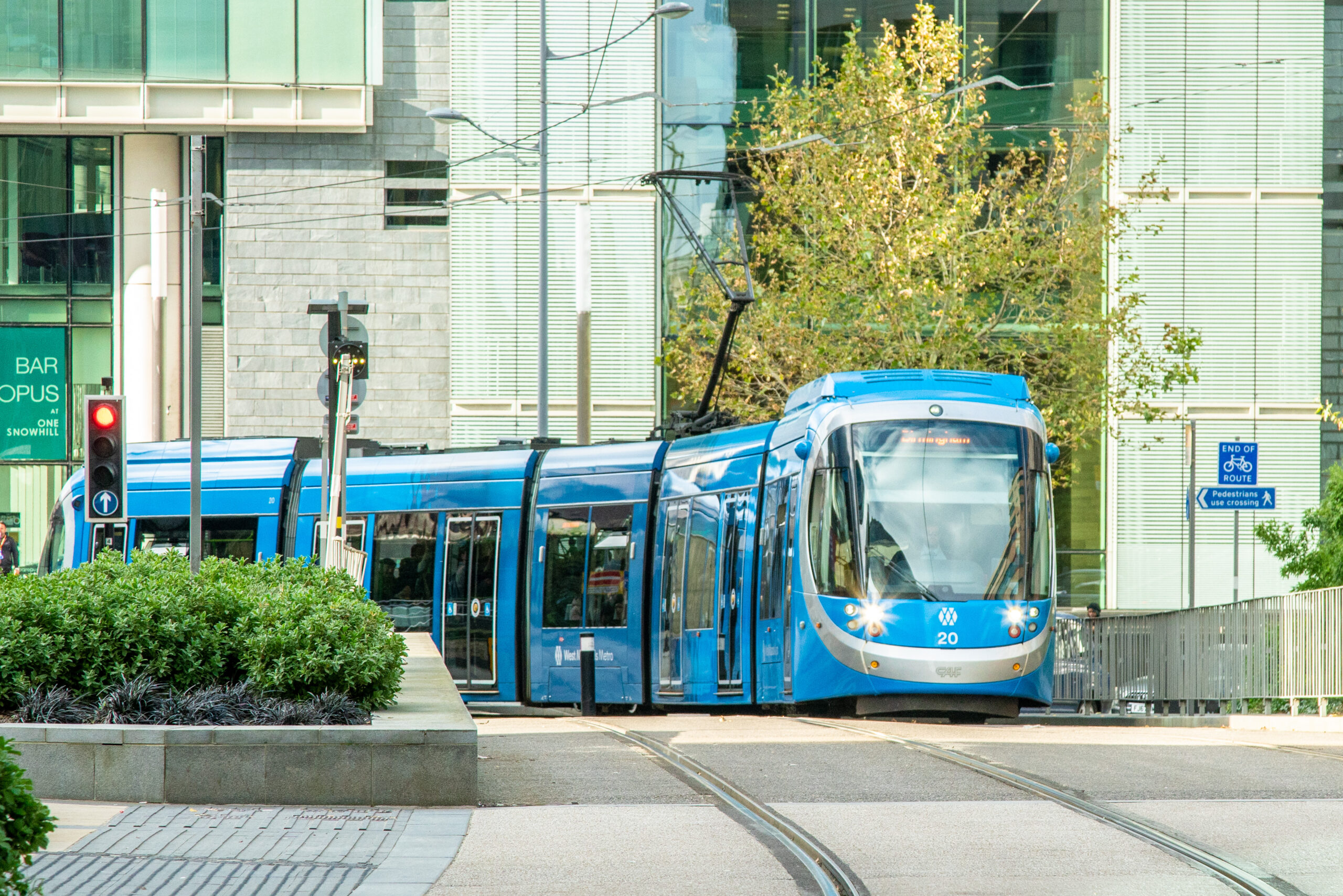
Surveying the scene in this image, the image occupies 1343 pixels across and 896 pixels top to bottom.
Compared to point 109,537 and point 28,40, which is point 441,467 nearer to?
point 109,537

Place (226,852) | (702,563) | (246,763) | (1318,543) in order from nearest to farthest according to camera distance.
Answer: (226,852), (246,763), (702,563), (1318,543)

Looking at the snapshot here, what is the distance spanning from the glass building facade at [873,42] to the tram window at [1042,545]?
49.9 ft

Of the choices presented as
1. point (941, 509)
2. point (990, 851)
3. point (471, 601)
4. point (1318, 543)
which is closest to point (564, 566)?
point (471, 601)

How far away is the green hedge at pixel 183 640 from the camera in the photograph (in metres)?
9.73

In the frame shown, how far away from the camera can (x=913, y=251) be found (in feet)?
67.4

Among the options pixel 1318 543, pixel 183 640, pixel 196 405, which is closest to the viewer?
pixel 183 640

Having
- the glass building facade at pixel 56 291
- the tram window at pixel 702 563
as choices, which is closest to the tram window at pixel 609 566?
the tram window at pixel 702 563

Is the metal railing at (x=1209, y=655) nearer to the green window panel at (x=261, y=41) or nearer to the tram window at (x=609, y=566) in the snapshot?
the tram window at (x=609, y=566)

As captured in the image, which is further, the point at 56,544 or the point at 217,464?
the point at 56,544

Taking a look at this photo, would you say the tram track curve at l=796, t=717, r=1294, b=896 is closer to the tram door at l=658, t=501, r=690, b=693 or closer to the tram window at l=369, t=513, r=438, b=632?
the tram door at l=658, t=501, r=690, b=693

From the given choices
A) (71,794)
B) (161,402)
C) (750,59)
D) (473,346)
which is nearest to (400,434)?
(473,346)

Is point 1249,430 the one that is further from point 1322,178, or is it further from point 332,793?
point 332,793

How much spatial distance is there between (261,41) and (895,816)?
1025 inches

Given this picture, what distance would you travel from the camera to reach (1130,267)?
2989 cm
